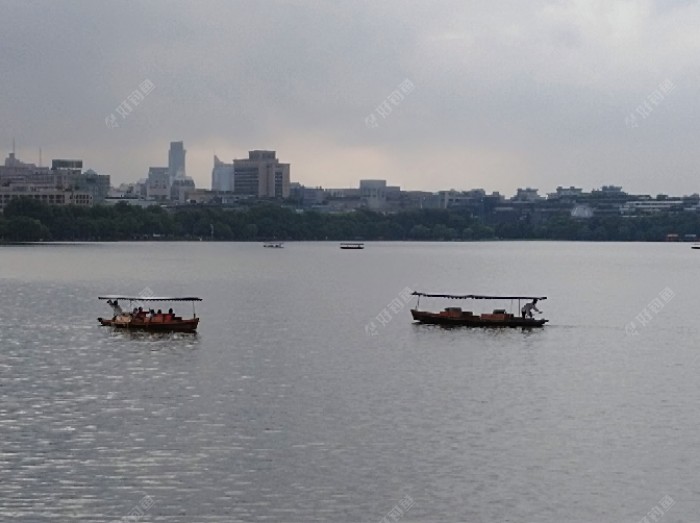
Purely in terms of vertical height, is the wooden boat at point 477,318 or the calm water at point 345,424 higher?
the wooden boat at point 477,318

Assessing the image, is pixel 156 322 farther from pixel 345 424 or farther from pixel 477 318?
pixel 345 424

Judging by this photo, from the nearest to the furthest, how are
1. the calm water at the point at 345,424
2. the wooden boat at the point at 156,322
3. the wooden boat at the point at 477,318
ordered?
the calm water at the point at 345,424, the wooden boat at the point at 156,322, the wooden boat at the point at 477,318

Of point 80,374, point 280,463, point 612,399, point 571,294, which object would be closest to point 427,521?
point 280,463

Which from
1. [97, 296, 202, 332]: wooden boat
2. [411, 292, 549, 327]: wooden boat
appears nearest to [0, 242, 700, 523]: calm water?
[97, 296, 202, 332]: wooden boat

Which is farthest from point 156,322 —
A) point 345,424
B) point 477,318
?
point 345,424

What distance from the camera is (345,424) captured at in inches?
2354

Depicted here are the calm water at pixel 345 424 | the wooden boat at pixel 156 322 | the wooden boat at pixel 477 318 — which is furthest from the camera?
the wooden boat at pixel 477 318

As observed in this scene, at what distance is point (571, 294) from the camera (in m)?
173

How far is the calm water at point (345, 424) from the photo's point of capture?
150 feet

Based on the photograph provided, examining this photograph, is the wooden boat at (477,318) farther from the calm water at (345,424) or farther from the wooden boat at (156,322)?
the wooden boat at (156,322)

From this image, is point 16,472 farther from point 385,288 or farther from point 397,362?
point 385,288

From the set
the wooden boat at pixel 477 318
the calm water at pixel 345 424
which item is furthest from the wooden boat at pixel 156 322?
the wooden boat at pixel 477 318

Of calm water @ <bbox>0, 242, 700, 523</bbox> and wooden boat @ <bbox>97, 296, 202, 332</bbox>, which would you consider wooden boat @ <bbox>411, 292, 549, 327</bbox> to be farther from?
wooden boat @ <bbox>97, 296, 202, 332</bbox>

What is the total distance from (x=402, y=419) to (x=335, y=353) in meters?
30.4
